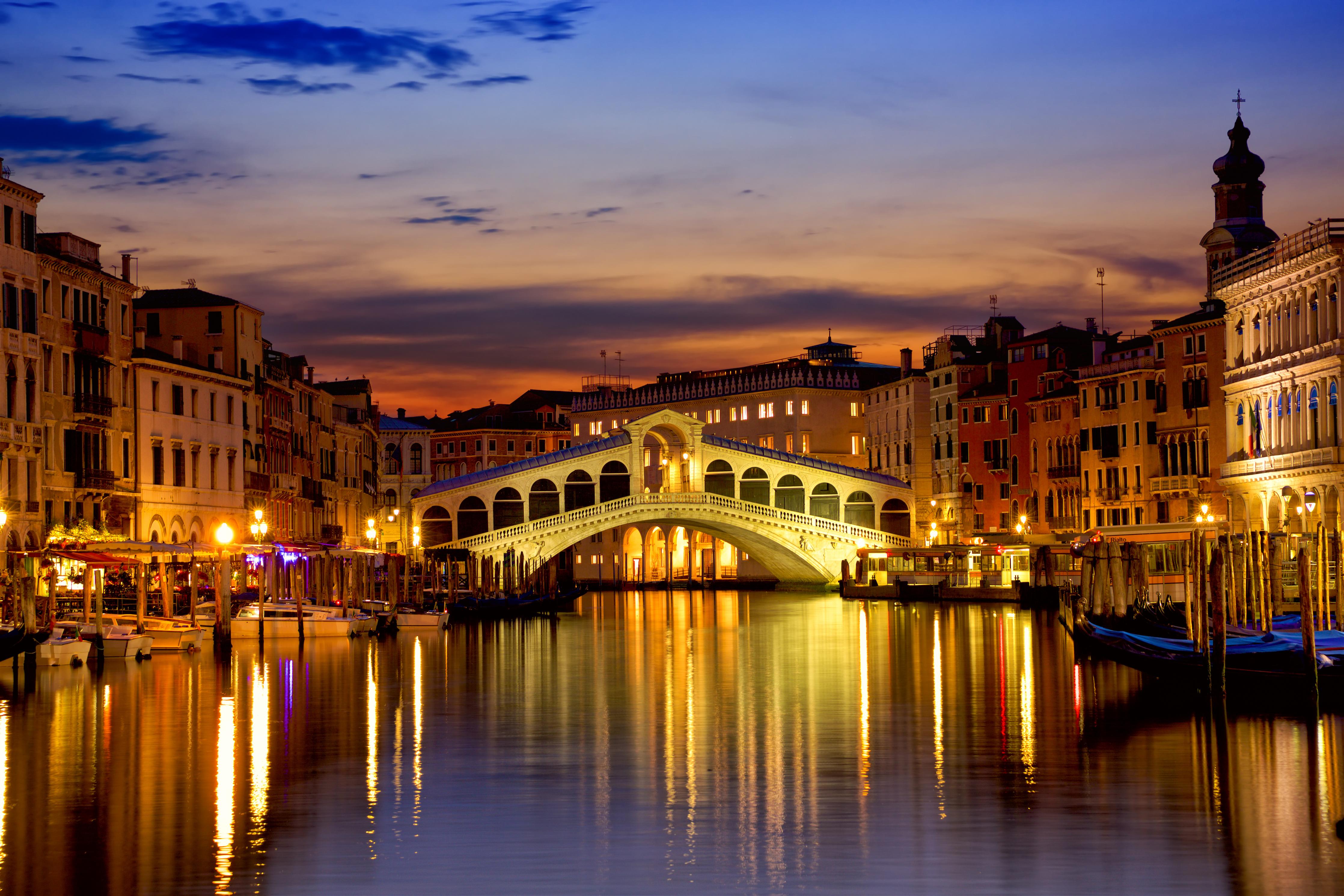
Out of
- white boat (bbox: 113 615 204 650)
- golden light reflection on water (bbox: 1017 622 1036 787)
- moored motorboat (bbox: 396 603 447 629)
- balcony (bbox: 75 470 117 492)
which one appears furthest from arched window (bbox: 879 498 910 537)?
white boat (bbox: 113 615 204 650)

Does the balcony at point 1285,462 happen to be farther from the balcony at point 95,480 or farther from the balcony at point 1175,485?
the balcony at point 95,480

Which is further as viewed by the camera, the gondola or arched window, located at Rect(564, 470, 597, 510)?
arched window, located at Rect(564, 470, 597, 510)

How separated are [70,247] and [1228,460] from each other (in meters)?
30.3

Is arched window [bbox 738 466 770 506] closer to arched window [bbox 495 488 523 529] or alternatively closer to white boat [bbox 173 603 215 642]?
arched window [bbox 495 488 523 529]

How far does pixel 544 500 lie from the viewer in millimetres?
82000

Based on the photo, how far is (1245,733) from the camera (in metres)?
20.7

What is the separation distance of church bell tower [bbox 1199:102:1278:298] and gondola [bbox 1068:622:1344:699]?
3737cm

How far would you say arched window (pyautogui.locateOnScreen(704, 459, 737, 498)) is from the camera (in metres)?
82.1

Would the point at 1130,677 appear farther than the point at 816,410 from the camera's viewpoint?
No

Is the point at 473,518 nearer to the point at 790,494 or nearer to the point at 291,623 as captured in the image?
the point at 790,494

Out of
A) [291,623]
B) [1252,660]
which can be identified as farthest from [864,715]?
[291,623]

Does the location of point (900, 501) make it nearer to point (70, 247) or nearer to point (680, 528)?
point (680, 528)

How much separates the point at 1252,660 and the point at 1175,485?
38063 mm

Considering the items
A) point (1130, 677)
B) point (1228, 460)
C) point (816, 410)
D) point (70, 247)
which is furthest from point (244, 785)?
point (816, 410)
